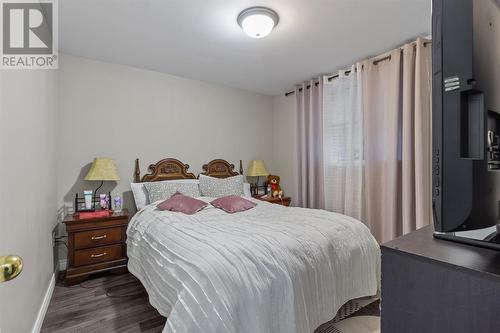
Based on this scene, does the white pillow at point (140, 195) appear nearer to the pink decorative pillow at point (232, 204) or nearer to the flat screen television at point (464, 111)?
the pink decorative pillow at point (232, 204)

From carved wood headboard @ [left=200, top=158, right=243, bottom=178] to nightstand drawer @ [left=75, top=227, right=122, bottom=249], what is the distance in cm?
143

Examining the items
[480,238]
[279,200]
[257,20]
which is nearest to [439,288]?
[480,238]

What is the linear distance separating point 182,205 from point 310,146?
208 centimetres

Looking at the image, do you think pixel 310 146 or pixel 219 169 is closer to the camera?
pixel 310 146

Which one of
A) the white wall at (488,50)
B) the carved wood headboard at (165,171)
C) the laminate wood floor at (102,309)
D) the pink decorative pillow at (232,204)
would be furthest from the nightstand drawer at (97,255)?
the white wall at (488,50)

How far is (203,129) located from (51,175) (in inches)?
77.0

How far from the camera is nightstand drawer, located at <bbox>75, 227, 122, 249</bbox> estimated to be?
2512 mm

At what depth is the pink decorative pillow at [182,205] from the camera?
2.56 m

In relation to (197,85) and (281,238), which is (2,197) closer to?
(281,238)

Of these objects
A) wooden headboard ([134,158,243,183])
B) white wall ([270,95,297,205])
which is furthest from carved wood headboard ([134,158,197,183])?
white wall ([270,95,297,205])

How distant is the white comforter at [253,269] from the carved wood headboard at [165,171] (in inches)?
41.0

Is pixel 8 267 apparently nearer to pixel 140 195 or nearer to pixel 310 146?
pixel 140 195

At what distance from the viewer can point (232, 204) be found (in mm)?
2750

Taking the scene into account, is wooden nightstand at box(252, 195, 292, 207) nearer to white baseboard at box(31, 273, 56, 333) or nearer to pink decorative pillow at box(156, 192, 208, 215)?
pink decorative pillow at box(156, 192, 208, 215)
